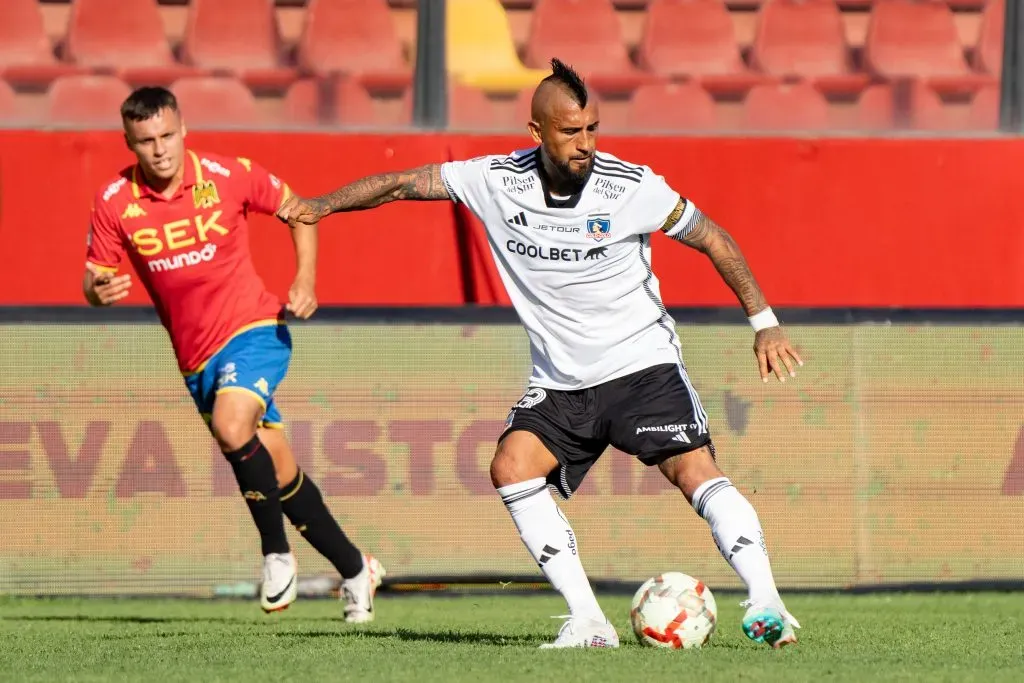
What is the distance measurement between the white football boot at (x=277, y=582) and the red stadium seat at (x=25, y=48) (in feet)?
13.6

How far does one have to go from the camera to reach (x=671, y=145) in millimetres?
9406

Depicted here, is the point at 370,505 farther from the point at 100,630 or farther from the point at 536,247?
the point at 536,247

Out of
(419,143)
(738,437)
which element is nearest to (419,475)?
(738,437)

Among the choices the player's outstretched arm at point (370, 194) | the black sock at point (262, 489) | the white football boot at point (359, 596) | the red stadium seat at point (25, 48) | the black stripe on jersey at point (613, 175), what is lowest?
the white football boot at point (359, 596)

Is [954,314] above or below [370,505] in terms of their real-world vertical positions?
above

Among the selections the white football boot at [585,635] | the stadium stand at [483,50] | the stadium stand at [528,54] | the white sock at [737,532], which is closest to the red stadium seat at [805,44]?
the stadium stand at [528,54]

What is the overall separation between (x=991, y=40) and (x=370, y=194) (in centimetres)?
561

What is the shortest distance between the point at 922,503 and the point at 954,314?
0.96 metres

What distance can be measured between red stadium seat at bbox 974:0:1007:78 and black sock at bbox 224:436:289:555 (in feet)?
17.9

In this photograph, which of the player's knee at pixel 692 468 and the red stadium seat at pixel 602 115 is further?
the red stadium seat at pixel 602 115

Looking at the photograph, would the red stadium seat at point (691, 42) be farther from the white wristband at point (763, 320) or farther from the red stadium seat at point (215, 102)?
the white wristband at point (763, 320)

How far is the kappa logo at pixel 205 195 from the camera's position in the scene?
6762 millimetres

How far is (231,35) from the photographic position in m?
9.97

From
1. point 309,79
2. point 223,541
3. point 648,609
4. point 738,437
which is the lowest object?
point 223,541
